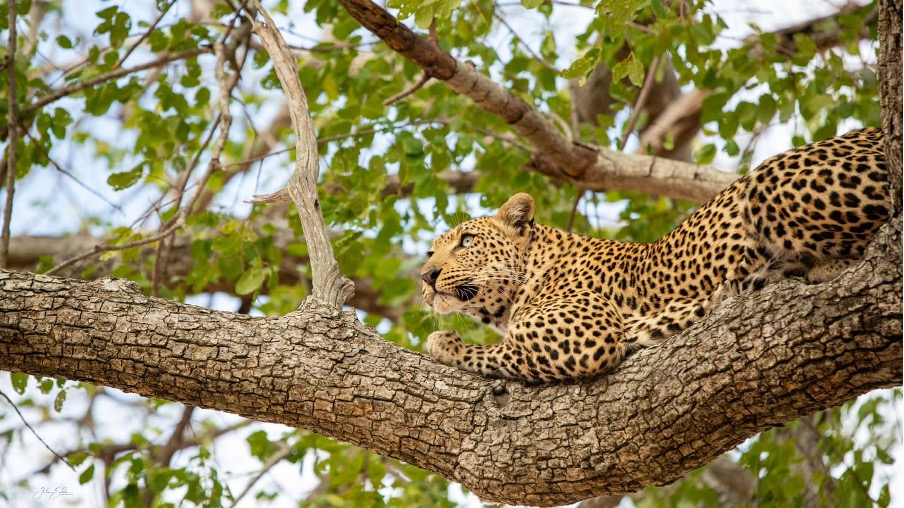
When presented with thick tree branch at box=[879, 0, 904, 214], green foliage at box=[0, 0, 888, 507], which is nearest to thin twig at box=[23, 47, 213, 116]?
green foliage at box=[0, 0, 888, 507]

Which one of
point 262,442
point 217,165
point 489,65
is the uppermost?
point 489,65

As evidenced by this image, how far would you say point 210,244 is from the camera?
988 cm

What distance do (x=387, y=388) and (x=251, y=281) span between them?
10.6ft

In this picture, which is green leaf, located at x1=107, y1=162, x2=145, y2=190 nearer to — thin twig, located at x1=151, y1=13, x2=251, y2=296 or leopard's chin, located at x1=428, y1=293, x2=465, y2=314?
thin twig, located at x1=151, y1=13, x2=251, y2=296

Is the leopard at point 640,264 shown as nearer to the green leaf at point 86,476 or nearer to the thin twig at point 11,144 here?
the thin twig at point 11,144

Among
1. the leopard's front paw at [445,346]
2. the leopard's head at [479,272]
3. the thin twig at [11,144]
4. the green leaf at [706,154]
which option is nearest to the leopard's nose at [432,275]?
the leopard's head at [479,272]

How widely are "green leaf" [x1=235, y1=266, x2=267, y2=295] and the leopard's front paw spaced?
2125 millimetres

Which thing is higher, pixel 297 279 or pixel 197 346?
pixel 297 279

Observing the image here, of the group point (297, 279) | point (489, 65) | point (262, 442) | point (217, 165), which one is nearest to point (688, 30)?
point (489, 65)

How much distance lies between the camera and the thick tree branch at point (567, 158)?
8508mm

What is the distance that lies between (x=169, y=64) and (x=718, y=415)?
23.8ft

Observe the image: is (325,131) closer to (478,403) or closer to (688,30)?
(688,30)

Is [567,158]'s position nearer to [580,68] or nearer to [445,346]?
[580,68]

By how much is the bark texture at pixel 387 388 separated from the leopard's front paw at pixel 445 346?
0.73m
